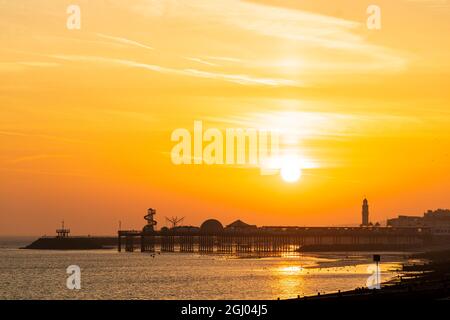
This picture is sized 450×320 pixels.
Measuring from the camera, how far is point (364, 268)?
490 feet

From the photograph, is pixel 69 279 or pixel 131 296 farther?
pixel 69 279

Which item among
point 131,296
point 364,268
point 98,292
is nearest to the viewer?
point 131,296

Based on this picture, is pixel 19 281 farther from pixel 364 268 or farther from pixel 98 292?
pixel 364 268
